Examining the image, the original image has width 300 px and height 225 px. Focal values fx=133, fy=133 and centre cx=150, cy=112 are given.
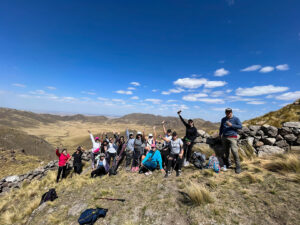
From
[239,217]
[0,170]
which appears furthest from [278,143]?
[0,170]

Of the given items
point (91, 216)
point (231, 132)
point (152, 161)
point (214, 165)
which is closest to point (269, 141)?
point (231, 132)

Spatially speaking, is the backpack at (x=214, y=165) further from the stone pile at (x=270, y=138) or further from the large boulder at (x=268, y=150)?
the large boulder at (x=268, y=150)

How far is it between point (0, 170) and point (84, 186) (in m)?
18.0

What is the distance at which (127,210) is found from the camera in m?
4.41

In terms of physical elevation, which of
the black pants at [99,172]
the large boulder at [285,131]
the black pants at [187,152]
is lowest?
the black pants at [99,172]

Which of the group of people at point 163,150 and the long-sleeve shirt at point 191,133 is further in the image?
the long-sleeve shirt at point 191,133

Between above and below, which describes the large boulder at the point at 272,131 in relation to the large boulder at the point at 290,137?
above

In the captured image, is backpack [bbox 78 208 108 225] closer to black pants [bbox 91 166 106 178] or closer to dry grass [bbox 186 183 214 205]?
dry grass [bbox 186 183 214 205]

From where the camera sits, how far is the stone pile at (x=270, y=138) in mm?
6805

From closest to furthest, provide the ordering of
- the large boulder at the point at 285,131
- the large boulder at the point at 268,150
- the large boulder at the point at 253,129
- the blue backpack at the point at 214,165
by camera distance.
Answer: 1. the blue backpack at the point at 214,165
2. the large boulder at the point at 268,150
3. the large boulder at the point at 285,131
4. the large boulder at the point at 253,129

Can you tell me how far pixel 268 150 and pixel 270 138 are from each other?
2.48ft

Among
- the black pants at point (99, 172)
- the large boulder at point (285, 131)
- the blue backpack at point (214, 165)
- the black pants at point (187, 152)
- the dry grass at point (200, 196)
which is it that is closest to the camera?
the dry grass at point (200, 196)

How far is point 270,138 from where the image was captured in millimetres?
7254

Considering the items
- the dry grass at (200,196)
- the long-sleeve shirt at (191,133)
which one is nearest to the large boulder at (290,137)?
the long-sleeve shirt at (191,133)
